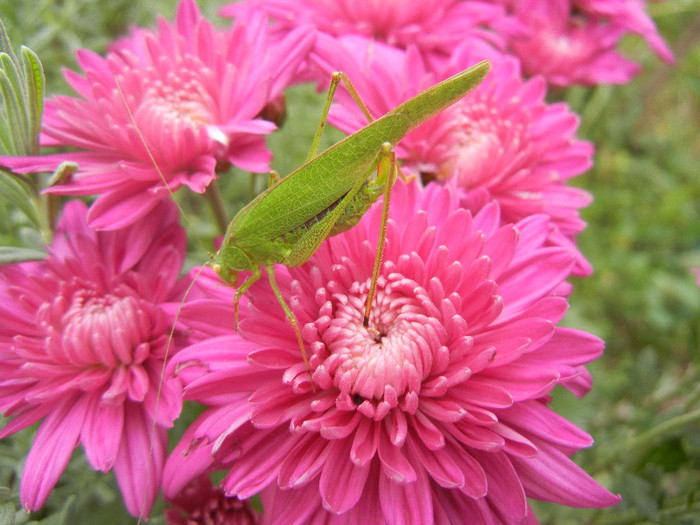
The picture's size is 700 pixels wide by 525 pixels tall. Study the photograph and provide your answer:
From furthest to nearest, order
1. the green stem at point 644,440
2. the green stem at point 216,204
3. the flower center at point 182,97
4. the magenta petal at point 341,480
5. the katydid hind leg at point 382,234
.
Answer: the green stem at point 644,440 → the green stem at point 216,204 → the flower center at point 182,97 → the katydid hind leg at point 382,234 → the magenta petal at point 341,480

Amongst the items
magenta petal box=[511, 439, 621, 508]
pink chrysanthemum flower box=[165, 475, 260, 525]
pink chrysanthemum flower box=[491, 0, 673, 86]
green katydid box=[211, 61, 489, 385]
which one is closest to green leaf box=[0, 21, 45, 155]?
green katydid box=[211, 61, 489, 385]

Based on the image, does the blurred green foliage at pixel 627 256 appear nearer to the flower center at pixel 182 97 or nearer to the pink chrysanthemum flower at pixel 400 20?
the flower center at pixel 182 97

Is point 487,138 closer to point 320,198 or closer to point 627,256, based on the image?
point 320,198

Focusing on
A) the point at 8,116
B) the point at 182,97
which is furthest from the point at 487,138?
the point at 8,116

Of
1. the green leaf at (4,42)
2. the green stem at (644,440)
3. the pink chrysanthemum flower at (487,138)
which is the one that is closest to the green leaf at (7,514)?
the green leaf at (4,42)

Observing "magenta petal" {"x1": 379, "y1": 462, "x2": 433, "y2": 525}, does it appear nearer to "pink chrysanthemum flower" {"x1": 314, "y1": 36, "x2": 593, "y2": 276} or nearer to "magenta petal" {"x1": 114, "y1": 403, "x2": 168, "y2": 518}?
"magenta petal" {"x1": 114, "y1": 403, "x2": 168, "y2": 518}
